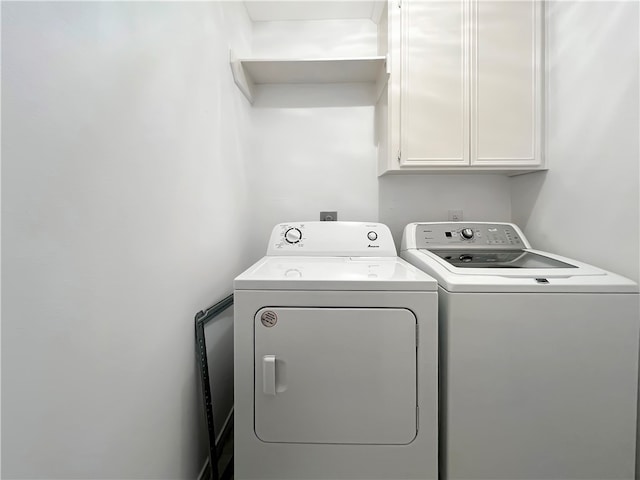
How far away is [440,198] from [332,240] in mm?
864

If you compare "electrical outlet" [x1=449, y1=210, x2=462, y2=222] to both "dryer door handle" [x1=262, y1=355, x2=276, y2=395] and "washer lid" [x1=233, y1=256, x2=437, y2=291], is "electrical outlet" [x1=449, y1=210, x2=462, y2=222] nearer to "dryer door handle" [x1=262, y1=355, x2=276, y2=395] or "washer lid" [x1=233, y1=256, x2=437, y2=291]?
"washer lid" [x1=233, y1=256, x2=437, y2=291]

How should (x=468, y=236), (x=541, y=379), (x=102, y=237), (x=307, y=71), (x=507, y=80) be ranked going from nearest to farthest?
(x=102, y=237)
(x=541, y=379)
(x=507, y=80)
(x=468, y=236)
(x=307, y=71)

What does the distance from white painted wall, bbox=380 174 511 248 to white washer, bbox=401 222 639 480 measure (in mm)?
1056

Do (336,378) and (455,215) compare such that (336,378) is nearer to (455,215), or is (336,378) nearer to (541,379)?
(541,379)

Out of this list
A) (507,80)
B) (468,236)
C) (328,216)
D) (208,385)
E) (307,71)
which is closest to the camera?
(208,385)

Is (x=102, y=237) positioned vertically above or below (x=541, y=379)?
above

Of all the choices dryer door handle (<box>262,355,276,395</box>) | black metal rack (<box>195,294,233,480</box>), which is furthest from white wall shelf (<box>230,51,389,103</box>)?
dryer door handle (<box>262,355,276,395</box>)

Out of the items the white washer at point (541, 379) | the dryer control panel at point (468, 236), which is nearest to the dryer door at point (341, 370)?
the white washer at point (541, 379)

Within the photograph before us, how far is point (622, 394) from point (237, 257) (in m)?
1.73

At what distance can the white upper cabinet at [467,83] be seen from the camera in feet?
5.29

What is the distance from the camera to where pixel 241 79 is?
69.1 inches

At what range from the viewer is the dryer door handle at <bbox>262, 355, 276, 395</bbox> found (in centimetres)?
103

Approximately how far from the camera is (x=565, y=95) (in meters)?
1.49

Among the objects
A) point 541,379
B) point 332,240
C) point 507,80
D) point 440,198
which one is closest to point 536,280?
point 541,379
